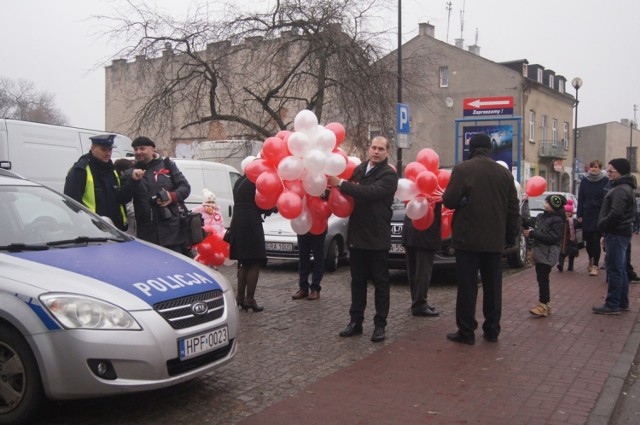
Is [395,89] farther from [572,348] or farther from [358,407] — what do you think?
[358,407]

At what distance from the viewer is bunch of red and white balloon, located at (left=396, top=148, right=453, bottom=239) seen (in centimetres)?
654

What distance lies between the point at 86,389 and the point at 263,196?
9.55ft

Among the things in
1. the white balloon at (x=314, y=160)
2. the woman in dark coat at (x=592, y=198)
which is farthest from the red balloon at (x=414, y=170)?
the woman in dark coat at (x=592, y=198)

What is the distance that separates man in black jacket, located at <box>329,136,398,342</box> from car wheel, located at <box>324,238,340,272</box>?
470cm

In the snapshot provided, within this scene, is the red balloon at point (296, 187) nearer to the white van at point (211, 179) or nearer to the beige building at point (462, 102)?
the white van at point (211, 179)

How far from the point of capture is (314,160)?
5.75 metres

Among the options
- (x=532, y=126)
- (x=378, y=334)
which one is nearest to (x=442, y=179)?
(x=378, y=334)

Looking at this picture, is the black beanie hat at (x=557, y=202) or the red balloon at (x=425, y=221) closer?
the red balloon at (x=425, y=221)

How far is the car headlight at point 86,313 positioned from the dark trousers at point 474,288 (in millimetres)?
3380

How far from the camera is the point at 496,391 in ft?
15.5

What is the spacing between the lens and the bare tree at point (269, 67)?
Result: 18109 millimetres

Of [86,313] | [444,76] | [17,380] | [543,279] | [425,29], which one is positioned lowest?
[17,380]

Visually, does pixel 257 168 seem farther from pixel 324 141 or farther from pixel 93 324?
pixel 93 324

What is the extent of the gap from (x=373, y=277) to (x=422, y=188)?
3.66 ft
